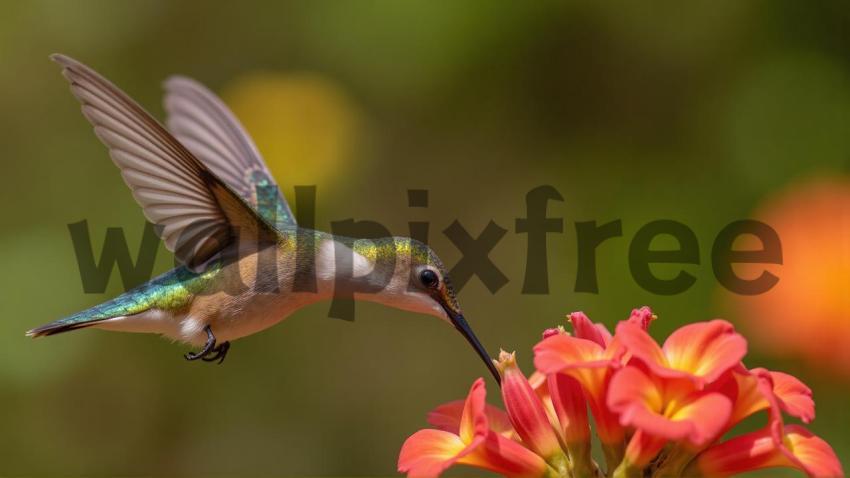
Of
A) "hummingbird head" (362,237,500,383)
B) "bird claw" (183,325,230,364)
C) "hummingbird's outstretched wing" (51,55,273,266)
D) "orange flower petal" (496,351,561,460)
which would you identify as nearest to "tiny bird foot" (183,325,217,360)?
"bird claw" (183,325,230,364)

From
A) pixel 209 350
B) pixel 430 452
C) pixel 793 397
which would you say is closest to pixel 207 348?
pixel 209 350

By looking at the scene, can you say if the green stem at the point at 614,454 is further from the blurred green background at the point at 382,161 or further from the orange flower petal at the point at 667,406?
the blurred green background at the point at 382,161

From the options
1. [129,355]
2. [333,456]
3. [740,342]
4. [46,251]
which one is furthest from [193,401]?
[740,342]

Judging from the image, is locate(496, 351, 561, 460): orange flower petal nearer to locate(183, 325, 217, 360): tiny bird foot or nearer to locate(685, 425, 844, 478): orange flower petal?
locate(685, 425, 844, 478): orange flower petal

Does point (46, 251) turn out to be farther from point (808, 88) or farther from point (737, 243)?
point (808, 88)

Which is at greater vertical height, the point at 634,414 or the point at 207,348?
the point at 634,414

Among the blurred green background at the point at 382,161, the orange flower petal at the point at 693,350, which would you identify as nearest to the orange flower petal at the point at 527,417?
the orange flower petal at the point at 693,350

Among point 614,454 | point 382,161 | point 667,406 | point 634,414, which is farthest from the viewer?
point 382,161

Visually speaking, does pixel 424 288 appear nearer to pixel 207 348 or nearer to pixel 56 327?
pixel 207 348
